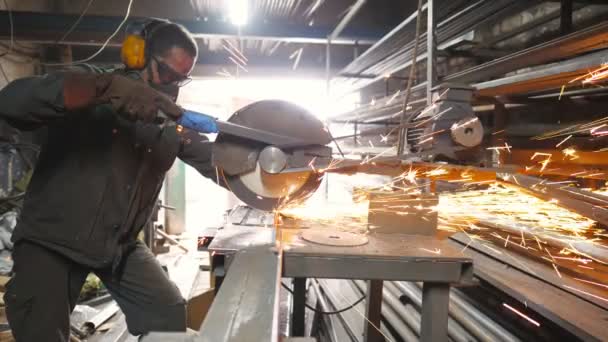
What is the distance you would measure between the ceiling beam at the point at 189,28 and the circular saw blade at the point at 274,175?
236cm

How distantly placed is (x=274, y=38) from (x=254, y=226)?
257 centimetres

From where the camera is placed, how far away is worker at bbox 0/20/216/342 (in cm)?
142

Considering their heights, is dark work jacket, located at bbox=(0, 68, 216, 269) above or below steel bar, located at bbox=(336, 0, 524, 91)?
below

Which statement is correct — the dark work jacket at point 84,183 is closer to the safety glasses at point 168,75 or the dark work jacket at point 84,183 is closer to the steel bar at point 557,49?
the safety glasses at point 168,75

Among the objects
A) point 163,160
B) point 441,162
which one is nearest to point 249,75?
point 163,160

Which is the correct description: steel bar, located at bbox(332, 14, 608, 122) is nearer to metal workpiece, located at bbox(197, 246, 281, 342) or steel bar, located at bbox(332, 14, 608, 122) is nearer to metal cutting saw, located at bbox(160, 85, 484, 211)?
metal cutting saw, located at bbox(160, 85, 484, 211)

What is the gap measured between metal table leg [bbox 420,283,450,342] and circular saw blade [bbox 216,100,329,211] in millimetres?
671

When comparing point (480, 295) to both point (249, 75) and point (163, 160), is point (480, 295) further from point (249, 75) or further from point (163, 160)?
point (249, 75)

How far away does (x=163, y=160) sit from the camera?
6.34ft

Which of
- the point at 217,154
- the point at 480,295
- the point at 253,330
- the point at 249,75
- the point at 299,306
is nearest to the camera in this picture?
the point at 253,330

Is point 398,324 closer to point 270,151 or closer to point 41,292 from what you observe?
point 270,151

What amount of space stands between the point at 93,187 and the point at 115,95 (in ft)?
1.42

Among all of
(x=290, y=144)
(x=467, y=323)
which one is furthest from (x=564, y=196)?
(x=290, y=144)

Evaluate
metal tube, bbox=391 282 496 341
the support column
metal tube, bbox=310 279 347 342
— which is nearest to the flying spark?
metal tube, bbox=391 282 496 341
